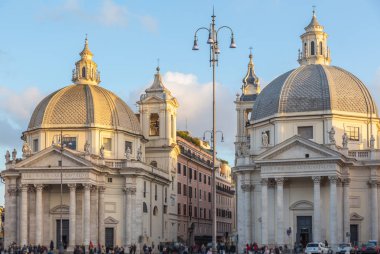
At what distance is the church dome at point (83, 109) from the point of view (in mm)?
89750

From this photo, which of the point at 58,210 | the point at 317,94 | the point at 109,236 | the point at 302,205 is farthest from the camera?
the point at 109,236

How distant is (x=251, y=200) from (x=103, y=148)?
17.3 metres

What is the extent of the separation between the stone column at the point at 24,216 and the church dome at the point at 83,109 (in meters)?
8.94

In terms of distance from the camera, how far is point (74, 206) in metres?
82.8

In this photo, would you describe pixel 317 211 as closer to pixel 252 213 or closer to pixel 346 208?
pixel 346 208

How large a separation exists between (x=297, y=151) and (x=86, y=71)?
30010mm

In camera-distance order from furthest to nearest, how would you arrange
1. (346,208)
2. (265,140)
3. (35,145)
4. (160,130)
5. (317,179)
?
(160,130), (35,145), (265,140), (346,208), (317,179)

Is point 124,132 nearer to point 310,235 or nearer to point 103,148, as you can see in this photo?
point 103,148

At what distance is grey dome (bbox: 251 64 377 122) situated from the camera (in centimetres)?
8206

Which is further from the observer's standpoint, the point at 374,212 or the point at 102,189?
the point at 102,189

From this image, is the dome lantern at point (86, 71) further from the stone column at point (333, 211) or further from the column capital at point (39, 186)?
the stone column at point (333, 211)

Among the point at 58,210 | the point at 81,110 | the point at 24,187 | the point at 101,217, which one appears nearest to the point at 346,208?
the point at 101,217

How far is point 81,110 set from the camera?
295 feet

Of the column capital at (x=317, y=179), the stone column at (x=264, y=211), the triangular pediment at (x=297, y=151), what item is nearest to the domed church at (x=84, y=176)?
the stone column at (x=264, y=211)
